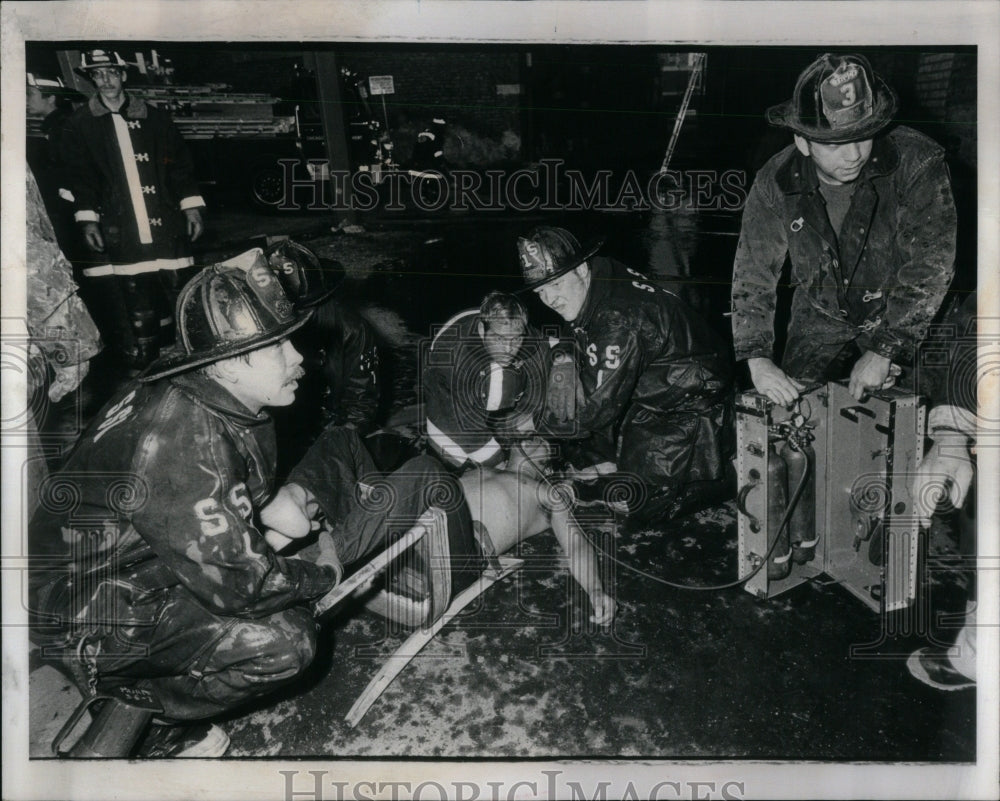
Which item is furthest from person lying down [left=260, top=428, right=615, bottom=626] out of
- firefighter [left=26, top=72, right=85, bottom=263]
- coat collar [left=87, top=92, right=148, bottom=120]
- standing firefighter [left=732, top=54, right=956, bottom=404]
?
coat collar [left=87, top=92, right=148, bottom=120]

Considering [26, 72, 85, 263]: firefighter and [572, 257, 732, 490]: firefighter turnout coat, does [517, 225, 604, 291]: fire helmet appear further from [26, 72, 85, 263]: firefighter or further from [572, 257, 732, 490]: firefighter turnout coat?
[26, 72, 85, 263]: firefighter

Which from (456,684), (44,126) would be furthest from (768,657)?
(44,126)

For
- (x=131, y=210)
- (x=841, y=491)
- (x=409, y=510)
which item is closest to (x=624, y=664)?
(x=409, y=510)

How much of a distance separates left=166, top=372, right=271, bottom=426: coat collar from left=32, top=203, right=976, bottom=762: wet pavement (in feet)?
2.77

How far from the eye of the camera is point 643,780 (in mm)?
2422

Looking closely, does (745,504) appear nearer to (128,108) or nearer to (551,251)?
(551,251)

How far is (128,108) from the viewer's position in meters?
2.74

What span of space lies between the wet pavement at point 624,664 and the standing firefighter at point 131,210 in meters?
0.19

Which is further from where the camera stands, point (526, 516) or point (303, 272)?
point (526, 516)

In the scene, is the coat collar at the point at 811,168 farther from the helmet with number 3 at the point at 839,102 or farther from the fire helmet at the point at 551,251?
the fire helmet at the point at 551,251

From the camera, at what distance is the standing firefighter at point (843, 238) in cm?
262

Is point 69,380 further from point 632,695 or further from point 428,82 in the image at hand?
point 632,695

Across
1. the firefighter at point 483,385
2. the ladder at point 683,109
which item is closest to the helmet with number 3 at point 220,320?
the firefighter at point 483,385

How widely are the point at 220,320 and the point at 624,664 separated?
6.17 feet
